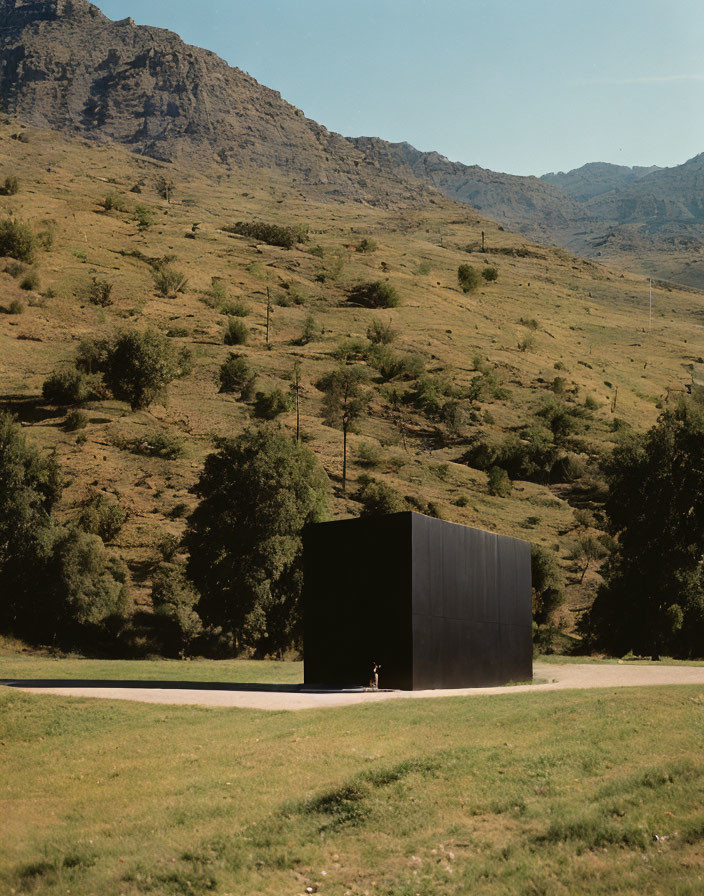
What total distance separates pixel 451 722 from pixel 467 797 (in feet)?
15.9

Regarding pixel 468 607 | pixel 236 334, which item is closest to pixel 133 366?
pixel 236 334

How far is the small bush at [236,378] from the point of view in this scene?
220 feet

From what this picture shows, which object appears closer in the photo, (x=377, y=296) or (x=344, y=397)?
(x=344, y=397)

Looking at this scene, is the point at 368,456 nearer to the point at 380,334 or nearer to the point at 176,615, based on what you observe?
the point at 176,615

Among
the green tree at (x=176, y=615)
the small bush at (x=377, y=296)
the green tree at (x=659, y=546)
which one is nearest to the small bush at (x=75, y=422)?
the green tree at (x=176, y=615)

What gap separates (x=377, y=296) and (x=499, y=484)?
40.0 m

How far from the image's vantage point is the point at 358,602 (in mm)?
23766

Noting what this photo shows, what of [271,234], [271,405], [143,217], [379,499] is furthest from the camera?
[271,234]

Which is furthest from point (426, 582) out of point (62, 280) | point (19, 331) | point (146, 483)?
point (62, 280)

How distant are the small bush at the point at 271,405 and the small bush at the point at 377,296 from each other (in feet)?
108

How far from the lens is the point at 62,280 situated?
262 ft

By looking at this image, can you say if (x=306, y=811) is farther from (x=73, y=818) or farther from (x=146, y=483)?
(x=146, y=483)

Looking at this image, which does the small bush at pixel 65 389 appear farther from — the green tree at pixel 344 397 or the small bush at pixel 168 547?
the green tree at pixel 344 397

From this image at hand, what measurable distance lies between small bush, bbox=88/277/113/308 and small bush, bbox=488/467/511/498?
37813 millimetres
